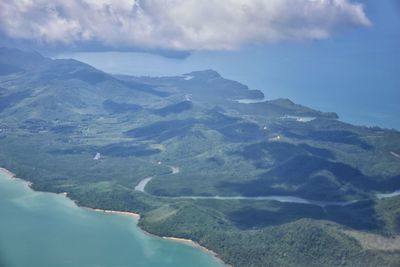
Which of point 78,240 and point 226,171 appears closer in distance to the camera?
point 78,240

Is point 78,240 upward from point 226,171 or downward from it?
downward

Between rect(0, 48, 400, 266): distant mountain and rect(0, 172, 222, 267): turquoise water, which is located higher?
rect(0, 48, 400, 266): distant mountain

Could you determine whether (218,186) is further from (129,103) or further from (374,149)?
(129,103)

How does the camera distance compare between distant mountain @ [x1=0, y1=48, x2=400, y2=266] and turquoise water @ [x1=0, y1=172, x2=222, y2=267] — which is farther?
distant mountain @ [x1=0, y1=48, x2=400, y2=266]

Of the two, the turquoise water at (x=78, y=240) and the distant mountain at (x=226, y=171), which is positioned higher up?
the distant mountain at (x=226, y=171)

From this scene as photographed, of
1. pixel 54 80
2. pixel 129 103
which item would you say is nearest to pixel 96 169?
pixel 129 103
